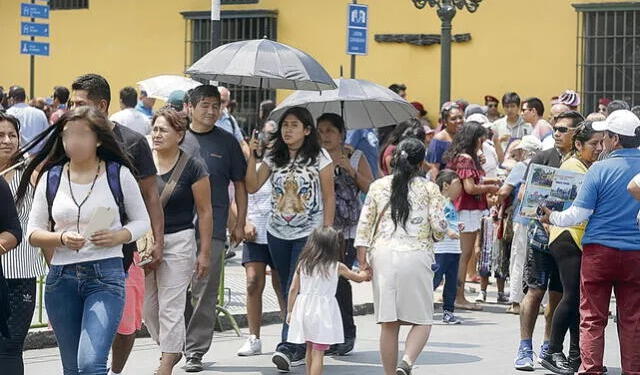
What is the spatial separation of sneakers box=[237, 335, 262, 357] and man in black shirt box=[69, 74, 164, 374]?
2320mm

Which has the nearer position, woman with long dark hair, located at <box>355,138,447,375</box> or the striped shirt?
the striped shirt

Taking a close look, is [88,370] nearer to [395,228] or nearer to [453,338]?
[395,228]

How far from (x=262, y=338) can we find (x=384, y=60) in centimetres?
1274

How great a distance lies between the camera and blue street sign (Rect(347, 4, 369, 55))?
18.3 meters

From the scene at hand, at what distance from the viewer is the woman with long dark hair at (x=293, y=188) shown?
10.3 meters

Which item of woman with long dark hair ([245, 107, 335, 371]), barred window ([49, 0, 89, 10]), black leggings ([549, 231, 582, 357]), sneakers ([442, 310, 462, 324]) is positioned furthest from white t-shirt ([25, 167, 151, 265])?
barred window ([49, 0, 89, 10])

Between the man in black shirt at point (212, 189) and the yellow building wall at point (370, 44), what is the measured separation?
515 inches

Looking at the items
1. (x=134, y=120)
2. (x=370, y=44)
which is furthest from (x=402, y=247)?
(x=370, y=44)

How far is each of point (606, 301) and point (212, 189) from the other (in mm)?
→ 2876

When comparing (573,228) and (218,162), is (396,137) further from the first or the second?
(573,228)

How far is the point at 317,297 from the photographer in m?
9.53

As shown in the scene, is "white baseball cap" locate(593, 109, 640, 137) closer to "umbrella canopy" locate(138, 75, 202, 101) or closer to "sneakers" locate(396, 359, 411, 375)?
"sneakers" locate(396, 359, 411, 375)

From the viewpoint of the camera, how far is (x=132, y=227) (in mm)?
7359

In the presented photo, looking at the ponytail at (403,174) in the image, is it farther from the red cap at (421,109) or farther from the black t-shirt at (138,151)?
the red cap at (421,109)
